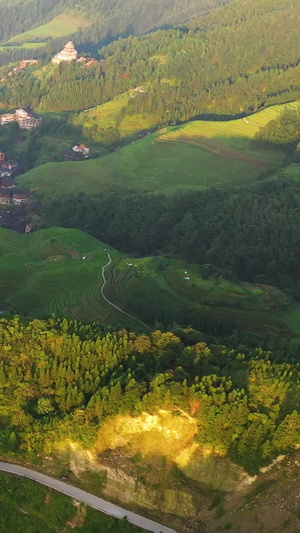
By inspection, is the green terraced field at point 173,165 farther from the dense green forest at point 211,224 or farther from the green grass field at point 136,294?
the green grass field at point 136,294

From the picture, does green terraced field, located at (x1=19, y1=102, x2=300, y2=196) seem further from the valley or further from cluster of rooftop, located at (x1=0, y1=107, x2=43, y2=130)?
cluster of rooftop, located at (x1=0, y1=107, x2=43, y2=130)

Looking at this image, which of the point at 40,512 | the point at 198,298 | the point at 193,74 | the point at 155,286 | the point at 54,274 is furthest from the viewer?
the point at 193,74

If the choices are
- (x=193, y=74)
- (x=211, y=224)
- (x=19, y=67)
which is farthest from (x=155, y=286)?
(x=19, y=67)

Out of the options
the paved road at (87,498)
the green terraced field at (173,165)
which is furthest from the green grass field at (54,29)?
the paved road at (87,498)

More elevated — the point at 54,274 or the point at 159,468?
the point at 159,468

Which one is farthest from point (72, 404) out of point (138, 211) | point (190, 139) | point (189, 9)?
point (189, 9)

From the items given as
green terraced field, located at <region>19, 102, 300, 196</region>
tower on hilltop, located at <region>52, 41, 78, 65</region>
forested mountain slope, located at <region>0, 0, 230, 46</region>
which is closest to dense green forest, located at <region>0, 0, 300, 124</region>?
tower on hilltop, located at <region>52, 41, 78, 65</region>

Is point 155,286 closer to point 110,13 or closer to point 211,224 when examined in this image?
point 211,224
